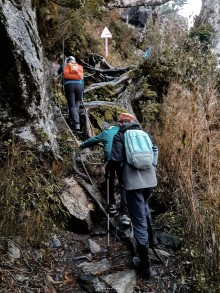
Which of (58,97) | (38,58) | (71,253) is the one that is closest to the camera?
(71,253)

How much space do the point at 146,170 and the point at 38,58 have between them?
2577mm

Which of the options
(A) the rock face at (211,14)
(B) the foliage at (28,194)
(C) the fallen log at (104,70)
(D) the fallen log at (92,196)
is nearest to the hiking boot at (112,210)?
(D) the fallen log at (92,196)

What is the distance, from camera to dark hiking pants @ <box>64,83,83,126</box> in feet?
20.5

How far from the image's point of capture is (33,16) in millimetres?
5141

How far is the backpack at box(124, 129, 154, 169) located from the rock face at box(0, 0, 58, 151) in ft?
5.18

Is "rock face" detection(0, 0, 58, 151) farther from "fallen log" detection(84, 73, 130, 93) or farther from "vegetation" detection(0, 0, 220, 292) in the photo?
"fallen log" detection(84, 73, 130, 93)

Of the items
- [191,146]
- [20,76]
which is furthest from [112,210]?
[20,76]

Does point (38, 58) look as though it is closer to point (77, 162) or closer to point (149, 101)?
point (77, 162)

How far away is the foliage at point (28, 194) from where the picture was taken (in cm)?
316

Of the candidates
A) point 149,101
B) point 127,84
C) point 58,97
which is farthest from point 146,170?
point 127,84

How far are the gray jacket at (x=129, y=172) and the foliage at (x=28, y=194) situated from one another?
3.28ft

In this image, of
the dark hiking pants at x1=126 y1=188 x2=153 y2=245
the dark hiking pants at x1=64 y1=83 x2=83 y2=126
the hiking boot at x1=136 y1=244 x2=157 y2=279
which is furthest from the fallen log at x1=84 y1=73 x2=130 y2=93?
the hiking boot at x1=136 y1=244 x2=157 y2=279

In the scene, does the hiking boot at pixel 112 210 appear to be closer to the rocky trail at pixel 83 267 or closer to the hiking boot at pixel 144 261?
the rocky trail at pixel 83 267

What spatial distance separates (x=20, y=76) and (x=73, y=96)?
2.02 m
